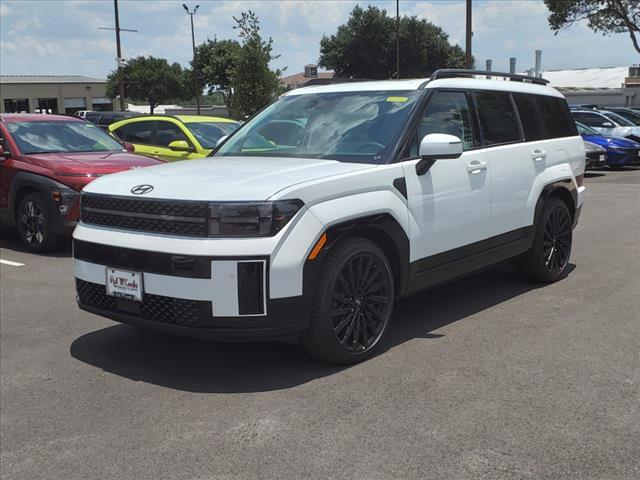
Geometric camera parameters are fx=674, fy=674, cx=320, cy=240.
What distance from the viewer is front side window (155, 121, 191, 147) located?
11.6 metres

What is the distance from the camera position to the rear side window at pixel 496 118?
18.2 ft

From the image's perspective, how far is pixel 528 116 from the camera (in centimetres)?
615

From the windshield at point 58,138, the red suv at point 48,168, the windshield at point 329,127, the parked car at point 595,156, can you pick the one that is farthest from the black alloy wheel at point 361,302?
the parked car at point 595,156

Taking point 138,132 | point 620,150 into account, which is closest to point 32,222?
point 138,132

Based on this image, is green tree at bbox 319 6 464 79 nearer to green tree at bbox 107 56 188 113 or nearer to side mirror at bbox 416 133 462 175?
green tree at bbox 107 56 188 113

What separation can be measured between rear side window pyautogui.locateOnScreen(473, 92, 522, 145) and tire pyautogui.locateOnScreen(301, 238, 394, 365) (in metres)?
1.77

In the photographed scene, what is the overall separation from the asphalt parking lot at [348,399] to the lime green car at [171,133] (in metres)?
5.67

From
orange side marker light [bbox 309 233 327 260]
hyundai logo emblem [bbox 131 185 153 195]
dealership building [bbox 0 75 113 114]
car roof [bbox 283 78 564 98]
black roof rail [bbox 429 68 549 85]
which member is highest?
dealership building [bbox 0 75 113 114]

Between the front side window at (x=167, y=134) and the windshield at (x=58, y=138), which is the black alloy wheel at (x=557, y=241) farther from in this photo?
the front side window at (x=167, y=134)

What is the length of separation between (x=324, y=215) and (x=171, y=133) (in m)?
8.42

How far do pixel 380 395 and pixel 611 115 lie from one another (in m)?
20.7

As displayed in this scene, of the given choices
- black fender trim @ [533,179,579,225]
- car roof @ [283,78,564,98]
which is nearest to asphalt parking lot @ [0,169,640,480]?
black fender trim @ [533,179,579,225]

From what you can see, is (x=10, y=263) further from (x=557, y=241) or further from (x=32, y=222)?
(x=557, y=241)

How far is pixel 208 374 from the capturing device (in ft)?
14.2
